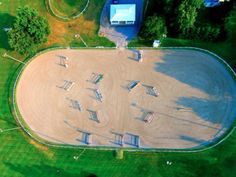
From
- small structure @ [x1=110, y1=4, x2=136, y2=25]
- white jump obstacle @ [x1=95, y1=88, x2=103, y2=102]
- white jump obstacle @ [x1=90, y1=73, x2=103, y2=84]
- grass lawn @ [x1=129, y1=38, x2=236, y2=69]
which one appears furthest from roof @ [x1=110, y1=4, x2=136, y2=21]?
white jump obstacle @ [x1=95, y1=88, x2=103, y2=102]

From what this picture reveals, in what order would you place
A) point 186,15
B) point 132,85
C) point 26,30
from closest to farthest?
point 186,15 → point 26,30 → point 132,85

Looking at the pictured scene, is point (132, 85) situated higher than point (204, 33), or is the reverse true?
point (204, 33)

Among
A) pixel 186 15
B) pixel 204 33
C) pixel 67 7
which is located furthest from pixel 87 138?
pixel 204 33

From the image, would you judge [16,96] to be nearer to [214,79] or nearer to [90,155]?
[90,155]

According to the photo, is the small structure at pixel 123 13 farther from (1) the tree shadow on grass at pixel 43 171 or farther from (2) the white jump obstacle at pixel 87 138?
(1) the tree shadow on grass at pixel 43 171

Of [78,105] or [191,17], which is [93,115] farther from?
[191,17]

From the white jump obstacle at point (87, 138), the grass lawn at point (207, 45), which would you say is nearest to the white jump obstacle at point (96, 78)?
the grass lawn at point (207, 45)
